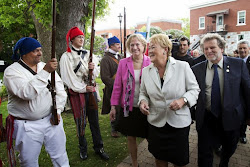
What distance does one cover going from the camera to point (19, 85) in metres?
2.23

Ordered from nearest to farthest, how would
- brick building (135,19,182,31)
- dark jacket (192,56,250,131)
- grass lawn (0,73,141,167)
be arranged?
dark jacket (192,56,250,131)
grass lawn (0,73,141,167)
brick building (135,19,182,31)

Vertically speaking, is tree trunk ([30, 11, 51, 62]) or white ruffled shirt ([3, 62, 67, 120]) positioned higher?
tree trunk ([30, 11, 51, 62])

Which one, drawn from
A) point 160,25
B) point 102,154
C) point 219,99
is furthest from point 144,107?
point 160,25

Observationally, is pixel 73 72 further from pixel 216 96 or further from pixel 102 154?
pixel 216 96

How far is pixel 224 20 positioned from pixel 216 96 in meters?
30.4

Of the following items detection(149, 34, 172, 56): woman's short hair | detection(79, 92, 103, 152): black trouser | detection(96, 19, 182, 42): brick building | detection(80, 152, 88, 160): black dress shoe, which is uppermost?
detection(96, 19, 182, 42): brick building

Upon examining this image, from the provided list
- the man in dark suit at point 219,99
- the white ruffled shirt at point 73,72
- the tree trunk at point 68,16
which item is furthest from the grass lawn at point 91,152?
the tree trunk at point 68,16

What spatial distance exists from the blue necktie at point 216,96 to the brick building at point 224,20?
2672 centimetres

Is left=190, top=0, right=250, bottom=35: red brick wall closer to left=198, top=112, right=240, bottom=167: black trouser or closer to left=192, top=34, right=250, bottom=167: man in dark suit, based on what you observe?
left=192, top=34, right=250, bottom=167: man in dark suit

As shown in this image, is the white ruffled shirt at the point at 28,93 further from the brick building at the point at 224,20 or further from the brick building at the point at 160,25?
the brick building at the point at 160,25

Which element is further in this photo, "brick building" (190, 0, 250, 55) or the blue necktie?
"brick building" (190, 0, 250, 55)

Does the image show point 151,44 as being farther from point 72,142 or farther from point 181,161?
point 72,142

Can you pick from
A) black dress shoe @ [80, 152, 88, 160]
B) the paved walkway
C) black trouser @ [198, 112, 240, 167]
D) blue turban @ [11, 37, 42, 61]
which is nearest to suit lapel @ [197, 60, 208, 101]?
black trouser @ [198, 112, 240, 167]

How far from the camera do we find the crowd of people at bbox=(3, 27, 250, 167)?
2.39m
